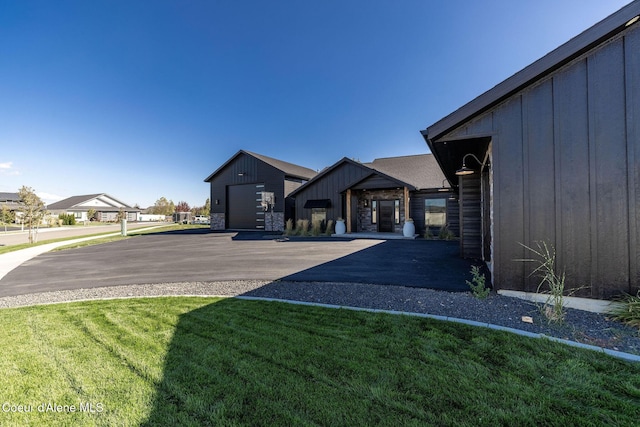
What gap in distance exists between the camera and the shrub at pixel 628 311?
10.4 feet

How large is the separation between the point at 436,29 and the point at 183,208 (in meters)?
67.7

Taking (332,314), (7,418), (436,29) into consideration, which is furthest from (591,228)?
(436,29)

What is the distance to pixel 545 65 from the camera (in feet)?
12.8

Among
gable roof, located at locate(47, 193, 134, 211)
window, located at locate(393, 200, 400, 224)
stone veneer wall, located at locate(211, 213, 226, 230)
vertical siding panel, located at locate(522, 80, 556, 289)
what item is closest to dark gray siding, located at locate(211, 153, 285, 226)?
stone veneer wall, located at locate(211, 213, 226, 230)

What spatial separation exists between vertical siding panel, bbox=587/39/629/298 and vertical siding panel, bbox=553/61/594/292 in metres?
0.10

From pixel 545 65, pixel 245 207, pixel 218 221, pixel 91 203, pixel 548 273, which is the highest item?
pixel 91 203

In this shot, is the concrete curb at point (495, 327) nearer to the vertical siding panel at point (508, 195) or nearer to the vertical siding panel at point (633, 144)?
the vertical siding panel at point (508, 195)

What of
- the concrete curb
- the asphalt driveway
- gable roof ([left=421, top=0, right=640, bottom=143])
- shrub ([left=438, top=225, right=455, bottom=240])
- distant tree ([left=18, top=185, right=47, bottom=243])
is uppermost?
gable roof ([left=421, top=0, right=640, bottom=143])

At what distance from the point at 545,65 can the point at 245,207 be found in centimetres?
2202

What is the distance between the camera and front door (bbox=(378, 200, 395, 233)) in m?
17.5

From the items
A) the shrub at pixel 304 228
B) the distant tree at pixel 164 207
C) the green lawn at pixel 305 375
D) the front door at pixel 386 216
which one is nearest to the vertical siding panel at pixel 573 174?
the green lawn at pixel 305 375

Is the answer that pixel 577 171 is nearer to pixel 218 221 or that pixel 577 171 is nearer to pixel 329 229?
pixel 329 229

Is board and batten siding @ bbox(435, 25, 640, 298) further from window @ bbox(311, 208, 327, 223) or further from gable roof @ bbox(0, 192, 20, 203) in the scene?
gable roof @ bbox(0, 192, 20, 203)

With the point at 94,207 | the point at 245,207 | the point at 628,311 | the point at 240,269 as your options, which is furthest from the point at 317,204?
the point at 94,207
